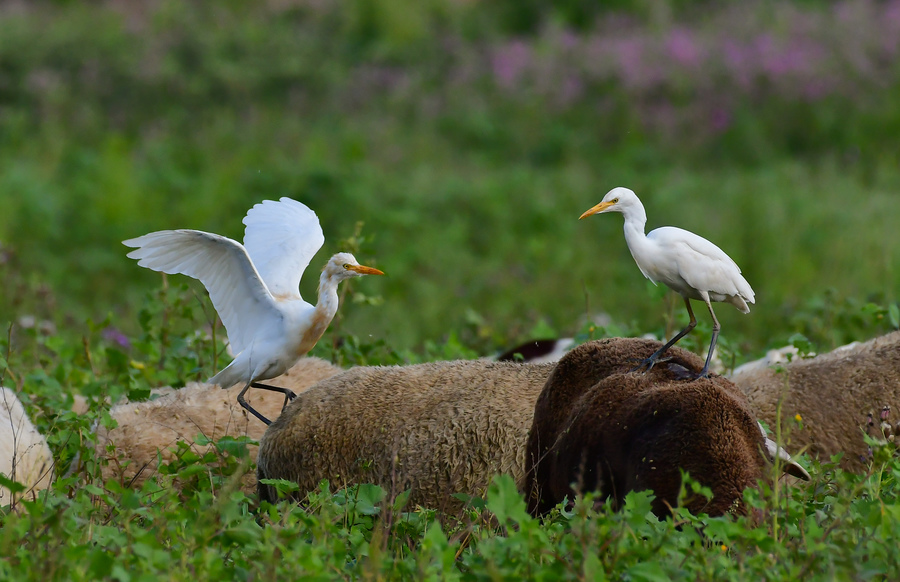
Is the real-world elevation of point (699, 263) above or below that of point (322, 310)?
above

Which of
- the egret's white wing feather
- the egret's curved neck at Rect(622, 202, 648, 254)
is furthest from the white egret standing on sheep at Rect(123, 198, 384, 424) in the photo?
the egret's white wing feather

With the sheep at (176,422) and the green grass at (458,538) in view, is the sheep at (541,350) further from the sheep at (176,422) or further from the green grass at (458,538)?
the green grass at (458,538)

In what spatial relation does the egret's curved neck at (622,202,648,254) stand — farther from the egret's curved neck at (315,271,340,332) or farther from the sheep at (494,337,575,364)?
the sheep at (494,337,575,364)

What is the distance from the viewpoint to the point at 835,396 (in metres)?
4.11

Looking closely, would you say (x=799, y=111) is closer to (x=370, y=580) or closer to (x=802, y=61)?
(x=802, y=61)

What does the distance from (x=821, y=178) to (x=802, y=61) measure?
2325 mm

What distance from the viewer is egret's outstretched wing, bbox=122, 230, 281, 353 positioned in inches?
151

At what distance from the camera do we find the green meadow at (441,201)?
9.32 feet

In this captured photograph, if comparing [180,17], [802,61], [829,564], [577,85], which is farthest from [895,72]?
[829,564]

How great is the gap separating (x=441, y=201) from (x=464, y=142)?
2.18 metres

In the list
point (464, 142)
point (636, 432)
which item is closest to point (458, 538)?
point (636, 432)

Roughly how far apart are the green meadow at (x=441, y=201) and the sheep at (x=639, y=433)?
6.1 inches

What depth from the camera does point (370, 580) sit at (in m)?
2.67

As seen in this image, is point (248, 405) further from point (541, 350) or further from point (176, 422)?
point (541, 350)
